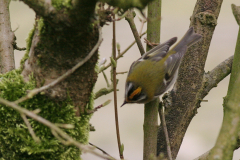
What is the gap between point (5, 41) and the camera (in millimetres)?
2424

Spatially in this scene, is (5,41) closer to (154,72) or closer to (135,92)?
(135,92)

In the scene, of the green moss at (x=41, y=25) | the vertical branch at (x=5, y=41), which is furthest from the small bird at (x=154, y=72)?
the green moss at (x=41, y=25)

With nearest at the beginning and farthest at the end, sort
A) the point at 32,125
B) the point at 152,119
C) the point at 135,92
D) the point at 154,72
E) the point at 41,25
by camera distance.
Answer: the point at 41,25 < the point at 32,125 < the point at 152,119 < the point at 135,92 < the point at 154,72

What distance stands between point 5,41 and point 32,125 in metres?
1.07

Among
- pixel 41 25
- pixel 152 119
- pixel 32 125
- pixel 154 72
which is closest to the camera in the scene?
pixel 41 25

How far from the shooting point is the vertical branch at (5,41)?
238 centimetres

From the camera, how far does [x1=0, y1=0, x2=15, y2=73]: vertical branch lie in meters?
2.38

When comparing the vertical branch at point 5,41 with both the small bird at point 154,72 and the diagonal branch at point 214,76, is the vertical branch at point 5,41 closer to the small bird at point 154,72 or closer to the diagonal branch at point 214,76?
the small bird at point 154,72

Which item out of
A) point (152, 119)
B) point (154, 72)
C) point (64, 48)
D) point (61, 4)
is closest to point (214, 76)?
point (154, 72)

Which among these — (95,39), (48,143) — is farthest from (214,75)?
(48,143)

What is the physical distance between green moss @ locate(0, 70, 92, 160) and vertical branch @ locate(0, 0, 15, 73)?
70 centimetres

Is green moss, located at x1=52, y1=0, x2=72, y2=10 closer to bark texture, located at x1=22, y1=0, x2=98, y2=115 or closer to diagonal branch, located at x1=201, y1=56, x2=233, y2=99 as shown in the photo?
bark texture, located at x1=22, y1=0, x2=98, y2=115

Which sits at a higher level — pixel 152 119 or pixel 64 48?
pixel 64 48

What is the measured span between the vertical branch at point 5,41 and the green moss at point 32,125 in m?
0.70
